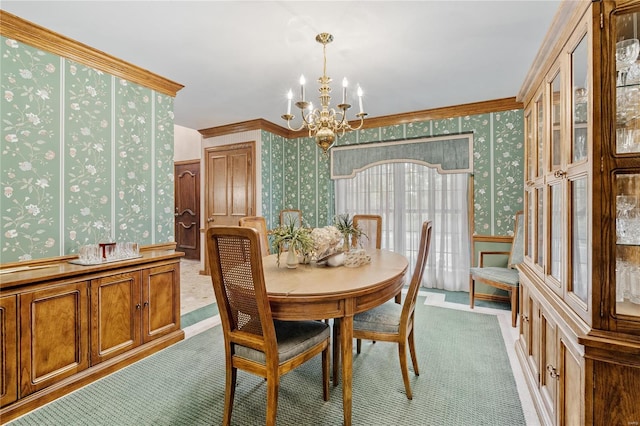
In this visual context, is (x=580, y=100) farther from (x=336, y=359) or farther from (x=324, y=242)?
(x=336, y=359)

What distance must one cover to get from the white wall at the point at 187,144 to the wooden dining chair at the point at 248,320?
553cm

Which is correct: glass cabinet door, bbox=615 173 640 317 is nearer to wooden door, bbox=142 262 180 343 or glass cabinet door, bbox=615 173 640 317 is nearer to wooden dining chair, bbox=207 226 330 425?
wooden dining chair, bbox=207 226 330 425

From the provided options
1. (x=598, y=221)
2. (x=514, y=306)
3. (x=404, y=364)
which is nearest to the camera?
(x=598, y=221)

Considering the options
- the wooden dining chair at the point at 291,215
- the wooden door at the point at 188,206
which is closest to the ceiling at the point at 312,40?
the wooden dining chair at the point at 291,215

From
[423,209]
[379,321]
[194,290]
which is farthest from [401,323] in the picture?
[194,290]

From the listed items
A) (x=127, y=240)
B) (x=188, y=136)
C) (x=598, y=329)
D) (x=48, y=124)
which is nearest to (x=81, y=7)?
(x=48, y=124)

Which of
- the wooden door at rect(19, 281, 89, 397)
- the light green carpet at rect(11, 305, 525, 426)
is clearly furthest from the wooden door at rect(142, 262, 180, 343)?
the wooden door at rect(19, 281, 89, 397)

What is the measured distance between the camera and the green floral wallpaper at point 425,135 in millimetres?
3789

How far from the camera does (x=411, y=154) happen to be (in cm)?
430

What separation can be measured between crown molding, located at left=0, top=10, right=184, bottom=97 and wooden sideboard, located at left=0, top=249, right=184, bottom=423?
5.23ft

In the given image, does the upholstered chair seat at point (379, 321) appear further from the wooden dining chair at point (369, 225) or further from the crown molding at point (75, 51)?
the crown molding at point (75, 51)

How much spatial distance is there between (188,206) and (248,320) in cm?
566

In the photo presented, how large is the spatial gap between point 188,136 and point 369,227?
5.02 m

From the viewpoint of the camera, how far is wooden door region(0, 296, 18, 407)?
5.61 ft
